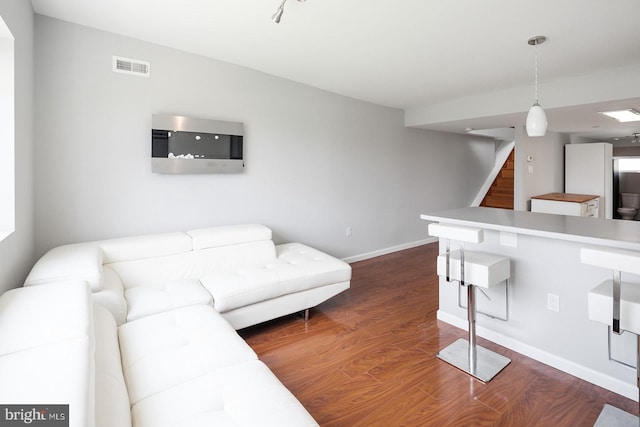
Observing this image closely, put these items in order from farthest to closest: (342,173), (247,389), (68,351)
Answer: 1. (342,173)
2. (247,389)
3. (68,351)

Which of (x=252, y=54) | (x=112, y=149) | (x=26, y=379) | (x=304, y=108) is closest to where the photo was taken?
(x=26, y=379)

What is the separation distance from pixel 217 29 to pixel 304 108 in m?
1.51

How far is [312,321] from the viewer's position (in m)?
2.86

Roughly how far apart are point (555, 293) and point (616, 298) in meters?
0.72

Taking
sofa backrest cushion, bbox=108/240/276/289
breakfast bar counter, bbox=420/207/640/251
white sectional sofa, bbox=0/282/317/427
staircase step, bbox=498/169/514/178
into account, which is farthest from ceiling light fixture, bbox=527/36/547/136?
staircase step, bbox=498/169/514/178

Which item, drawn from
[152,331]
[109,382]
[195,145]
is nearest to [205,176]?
[195,145]

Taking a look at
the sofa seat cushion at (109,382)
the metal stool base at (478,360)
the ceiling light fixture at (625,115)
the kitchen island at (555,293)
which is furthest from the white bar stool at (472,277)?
the ceiling light fixture at (625,115)

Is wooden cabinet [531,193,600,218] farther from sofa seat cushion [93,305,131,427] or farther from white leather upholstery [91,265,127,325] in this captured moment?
sofa seat cushion [93,305,131,427]

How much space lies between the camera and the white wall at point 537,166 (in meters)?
5.10

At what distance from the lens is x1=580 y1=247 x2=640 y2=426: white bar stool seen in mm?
1479

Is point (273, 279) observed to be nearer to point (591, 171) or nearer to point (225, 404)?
point (225, 404)

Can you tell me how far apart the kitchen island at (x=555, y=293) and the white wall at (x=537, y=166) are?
114 inches

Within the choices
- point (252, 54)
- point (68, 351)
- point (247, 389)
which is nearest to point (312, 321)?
point (247, 389)

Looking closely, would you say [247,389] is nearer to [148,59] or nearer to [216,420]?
[216,420]
